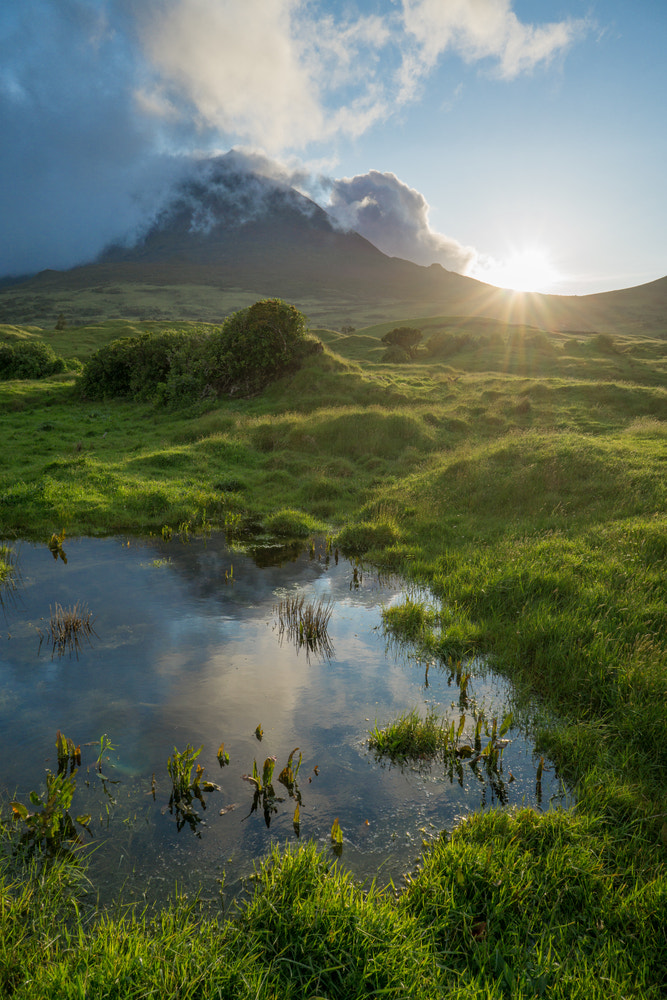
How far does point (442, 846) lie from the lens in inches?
209

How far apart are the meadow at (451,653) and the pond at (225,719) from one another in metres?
0.43

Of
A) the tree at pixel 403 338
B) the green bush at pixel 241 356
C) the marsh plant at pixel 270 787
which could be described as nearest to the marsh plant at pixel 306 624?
the marsh plant at pixel 270 787

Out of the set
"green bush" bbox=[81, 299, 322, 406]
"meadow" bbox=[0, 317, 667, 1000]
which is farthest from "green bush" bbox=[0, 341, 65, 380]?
"meadow" bbox=[0, 317, 667, 1000]

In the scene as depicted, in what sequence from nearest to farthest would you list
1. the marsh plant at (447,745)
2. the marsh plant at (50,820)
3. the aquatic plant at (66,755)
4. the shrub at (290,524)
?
the marsh plant at (50,820)
the aquatic plant at (66,755)
the marsh plant at (447,745)
the shrub at (290,524)

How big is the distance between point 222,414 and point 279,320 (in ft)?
29.4

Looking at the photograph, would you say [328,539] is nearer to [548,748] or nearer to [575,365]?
[548,748]

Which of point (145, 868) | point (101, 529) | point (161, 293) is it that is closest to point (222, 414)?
point (101, 529)

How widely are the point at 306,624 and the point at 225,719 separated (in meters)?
2.91

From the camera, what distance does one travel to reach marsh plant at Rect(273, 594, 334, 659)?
9.74 meters

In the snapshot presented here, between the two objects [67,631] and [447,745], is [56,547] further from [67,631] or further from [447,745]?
[447,745]

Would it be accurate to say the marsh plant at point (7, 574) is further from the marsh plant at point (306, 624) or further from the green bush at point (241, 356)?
the green bush at point (241, 356)

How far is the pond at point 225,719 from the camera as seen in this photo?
5.55 m

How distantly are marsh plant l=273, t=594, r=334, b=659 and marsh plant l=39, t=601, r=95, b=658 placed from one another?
3613 millimetres

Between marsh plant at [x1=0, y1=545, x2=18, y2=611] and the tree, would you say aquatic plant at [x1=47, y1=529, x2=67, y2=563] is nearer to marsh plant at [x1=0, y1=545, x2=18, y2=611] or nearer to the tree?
marsh plant at [x1=0, y1=545, x2=18, y2=611]
